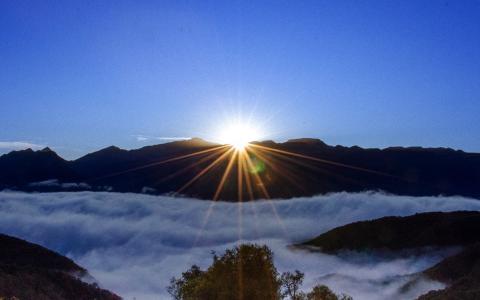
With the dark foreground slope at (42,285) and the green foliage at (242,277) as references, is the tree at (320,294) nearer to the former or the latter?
the green foliage at (242,277)

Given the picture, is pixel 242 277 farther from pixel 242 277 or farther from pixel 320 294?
pixel 320 294

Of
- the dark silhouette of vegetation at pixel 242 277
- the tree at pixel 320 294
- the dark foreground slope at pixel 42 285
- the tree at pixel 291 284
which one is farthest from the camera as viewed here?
the tree at pixel 320 294

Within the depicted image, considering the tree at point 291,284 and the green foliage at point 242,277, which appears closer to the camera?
the green foliage at point 242,277

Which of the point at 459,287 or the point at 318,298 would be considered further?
the point at 459,287

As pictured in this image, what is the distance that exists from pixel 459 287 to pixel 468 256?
7079cm

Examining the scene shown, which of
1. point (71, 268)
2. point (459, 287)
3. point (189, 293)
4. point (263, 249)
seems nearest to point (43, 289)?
point (189, 293)

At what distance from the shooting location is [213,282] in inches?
2694

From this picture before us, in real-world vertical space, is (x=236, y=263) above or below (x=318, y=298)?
above

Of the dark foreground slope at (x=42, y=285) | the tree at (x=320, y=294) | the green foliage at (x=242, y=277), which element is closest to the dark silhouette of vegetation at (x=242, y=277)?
the green foliage at (x=242, y=277)

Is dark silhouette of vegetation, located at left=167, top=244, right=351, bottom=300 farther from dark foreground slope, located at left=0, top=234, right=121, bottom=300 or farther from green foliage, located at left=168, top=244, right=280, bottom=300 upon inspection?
dark foreground slope, located at left=0, top=234, right=121, bottom=300

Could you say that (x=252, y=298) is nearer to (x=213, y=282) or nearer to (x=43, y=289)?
(x=213, y=282)

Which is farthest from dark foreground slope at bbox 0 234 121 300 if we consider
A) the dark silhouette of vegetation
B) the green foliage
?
the green foliage

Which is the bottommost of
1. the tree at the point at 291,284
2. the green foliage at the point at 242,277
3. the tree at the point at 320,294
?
the tree at the point at 320,294

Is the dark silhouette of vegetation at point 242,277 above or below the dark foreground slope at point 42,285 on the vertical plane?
above
